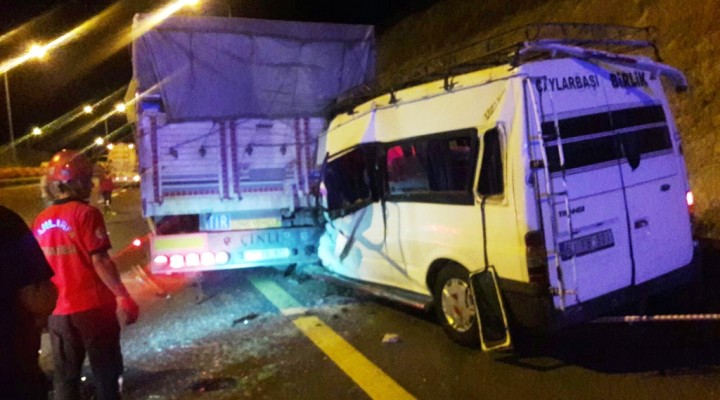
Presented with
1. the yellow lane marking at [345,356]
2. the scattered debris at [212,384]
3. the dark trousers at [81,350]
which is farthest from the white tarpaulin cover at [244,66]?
the dark trousers at [81,350]

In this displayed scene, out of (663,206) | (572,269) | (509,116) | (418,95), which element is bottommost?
(572,269)

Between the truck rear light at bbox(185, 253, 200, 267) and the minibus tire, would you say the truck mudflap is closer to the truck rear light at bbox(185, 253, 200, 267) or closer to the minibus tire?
the truck rear light at bbox(185, 253, 200, 267)

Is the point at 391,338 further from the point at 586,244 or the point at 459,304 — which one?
the point at 586,244

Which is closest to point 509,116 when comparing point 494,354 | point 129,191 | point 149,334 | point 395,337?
point 494,354

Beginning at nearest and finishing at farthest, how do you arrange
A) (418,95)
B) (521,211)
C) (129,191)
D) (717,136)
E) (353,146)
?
(521,211) → (418,95) → (353,146) → (717,136) → (129,191)

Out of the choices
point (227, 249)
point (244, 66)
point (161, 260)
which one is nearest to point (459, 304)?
point (227, 249)

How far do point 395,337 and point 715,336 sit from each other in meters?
2.76

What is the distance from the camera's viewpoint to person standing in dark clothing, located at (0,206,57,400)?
2.62m

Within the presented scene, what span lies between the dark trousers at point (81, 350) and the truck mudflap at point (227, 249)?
412 centimetres

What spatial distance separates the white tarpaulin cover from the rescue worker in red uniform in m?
4.04

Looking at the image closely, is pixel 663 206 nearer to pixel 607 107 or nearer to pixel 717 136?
pixel 607 107

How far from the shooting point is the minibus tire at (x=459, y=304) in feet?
19.1

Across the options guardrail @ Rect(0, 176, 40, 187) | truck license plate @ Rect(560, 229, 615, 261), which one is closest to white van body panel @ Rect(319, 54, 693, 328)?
truck license plate @ Rect(560, 229, 615, 261)

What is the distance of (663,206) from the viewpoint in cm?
568
